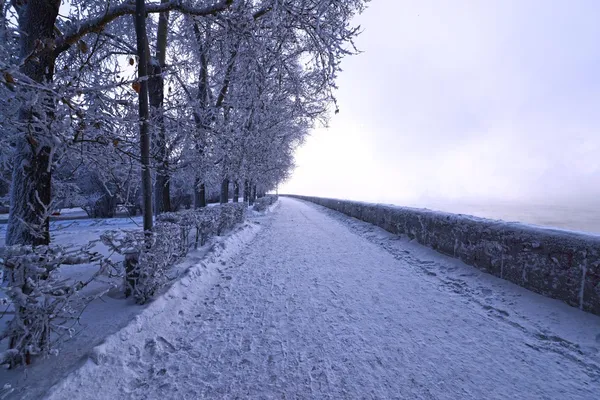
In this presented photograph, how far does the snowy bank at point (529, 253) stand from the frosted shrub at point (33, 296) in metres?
5.25

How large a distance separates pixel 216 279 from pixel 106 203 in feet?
65.1

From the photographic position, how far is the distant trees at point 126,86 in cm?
239

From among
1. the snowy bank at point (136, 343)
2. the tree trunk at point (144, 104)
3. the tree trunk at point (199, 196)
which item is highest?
the tree trunk at point (144, 104)

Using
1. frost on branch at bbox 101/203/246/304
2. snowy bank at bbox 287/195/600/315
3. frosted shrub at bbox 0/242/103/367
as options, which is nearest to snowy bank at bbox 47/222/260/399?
frost on branch at bbox 101/203/246/304

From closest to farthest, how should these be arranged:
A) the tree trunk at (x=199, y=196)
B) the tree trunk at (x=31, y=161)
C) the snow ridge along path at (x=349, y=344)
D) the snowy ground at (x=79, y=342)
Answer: the snowy ground at (x=79, y=342), the snow ridge along path at (x=349, y=344), the tree trunk at (x=31, y=161), the tree trunk at (x=199, y=196)

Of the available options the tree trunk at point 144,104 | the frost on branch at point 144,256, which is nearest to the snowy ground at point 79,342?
the frost on branch at point 144,256

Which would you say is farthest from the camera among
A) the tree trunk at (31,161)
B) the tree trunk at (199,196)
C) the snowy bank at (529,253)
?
the tree trunk at (199,196)

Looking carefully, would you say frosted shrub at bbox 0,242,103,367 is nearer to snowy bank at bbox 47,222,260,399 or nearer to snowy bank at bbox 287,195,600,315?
snowy bank at bbox 47,222,260,399

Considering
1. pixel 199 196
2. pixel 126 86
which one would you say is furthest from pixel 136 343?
pixel 199 196

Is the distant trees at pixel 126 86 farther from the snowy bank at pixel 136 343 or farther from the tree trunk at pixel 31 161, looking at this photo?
the snowy bank at pixel 136 343

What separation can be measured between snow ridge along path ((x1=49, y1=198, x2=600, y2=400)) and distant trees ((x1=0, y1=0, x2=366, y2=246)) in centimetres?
147

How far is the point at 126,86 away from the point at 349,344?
3.89 meters

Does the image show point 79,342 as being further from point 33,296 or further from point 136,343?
point 33,296

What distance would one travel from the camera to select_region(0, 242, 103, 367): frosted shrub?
190 cm
